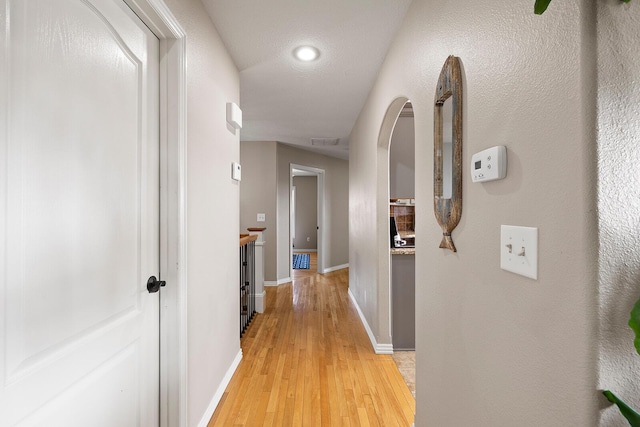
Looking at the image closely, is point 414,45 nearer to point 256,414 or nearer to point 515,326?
point 515,326

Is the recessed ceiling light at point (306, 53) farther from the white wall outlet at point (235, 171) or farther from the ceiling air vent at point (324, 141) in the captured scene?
the ceiling air vent at point (324, 141)

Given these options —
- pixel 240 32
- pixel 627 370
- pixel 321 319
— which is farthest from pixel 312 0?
pixel 321 319

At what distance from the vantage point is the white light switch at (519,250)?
72cm

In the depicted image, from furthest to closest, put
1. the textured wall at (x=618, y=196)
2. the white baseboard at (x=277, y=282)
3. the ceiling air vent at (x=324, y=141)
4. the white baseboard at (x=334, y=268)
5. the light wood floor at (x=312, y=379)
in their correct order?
the white baseboard at (x=334, y=268)
the white baseboard at (x=277, y=282)
the ceiling air vent at (x=324, y=141)
the light wood floor at (x=312, y=379)
the textured wall at (x=618, y=196)

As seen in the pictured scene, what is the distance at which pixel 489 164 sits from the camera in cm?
89

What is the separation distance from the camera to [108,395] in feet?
3.38

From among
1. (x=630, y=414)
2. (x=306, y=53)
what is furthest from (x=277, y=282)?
(x=630, y=414)

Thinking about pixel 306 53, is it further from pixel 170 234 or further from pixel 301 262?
pixel 301 262

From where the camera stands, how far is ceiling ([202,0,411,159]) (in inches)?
69.2

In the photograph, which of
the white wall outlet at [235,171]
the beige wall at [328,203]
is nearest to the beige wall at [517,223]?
the white wall outlet at [235,171]

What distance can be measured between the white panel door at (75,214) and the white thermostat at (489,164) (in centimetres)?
121

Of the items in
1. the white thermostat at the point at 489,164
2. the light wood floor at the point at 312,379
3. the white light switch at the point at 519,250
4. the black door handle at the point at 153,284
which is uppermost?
the white thermostat at the point at 489,164

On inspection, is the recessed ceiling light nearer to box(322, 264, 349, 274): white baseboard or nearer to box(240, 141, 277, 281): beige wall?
box(240, 141, 277, 281): beige wall

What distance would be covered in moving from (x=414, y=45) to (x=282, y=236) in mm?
4145
